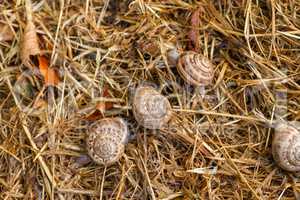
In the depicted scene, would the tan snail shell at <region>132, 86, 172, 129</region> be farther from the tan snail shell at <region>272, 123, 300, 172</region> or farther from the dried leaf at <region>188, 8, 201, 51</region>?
the tan snail shell at <region>272, 123, 300, 172</region>

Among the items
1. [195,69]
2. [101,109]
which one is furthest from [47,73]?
[195,69]

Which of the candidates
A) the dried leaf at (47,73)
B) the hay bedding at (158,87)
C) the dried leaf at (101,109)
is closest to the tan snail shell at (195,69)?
the hay bedding at (158,87)

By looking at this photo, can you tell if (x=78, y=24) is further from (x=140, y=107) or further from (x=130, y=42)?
(x=140, y=107)

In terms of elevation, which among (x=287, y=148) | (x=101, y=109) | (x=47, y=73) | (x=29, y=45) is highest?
(x=29, y=45)

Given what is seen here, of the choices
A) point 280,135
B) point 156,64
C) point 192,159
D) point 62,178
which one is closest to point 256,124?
point 280,135

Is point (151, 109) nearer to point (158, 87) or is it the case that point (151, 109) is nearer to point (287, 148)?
point (158, 87)
